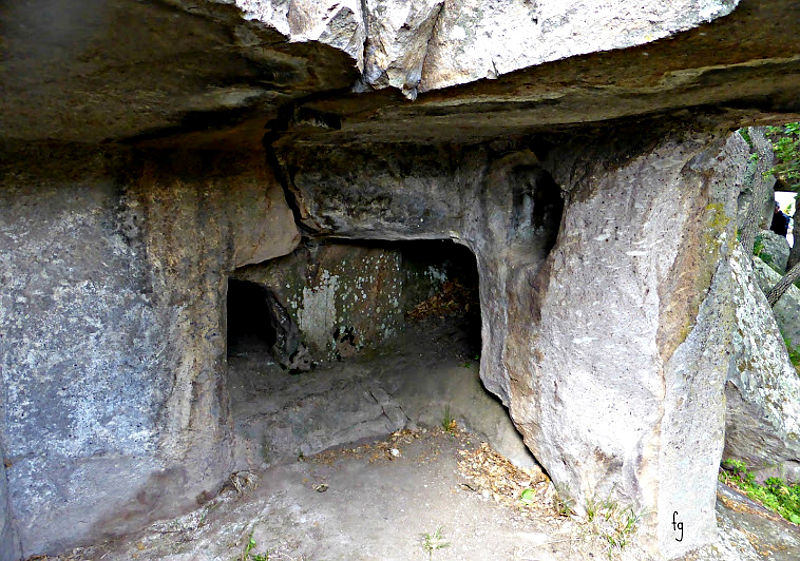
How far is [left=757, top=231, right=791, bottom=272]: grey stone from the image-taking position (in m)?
9.18

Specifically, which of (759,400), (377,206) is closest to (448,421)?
(377,206)

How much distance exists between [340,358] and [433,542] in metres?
1.96

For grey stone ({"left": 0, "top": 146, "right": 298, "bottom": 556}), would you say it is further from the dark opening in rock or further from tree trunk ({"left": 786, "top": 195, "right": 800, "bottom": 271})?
tree trunk ({"left": 786, "top": 195, "right": 800, "bottom": 271})

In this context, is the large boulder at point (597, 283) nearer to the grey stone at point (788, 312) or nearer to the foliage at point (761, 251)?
the grey stone at point (788, 312)

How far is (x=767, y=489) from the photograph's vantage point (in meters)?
4.53

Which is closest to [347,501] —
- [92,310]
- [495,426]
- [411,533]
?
[411,533]

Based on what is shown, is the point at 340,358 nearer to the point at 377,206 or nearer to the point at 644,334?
the point at 377,206

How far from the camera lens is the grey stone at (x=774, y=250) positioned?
9180 millimetres

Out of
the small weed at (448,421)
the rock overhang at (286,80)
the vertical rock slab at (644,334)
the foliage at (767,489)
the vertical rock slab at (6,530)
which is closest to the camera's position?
the rock overhang at (286,80)

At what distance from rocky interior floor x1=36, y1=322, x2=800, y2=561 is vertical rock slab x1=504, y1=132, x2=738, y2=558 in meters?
0.30

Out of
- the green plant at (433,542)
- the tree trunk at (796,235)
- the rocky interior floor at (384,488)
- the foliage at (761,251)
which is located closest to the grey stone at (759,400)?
the rocky interior floor at (384,488)

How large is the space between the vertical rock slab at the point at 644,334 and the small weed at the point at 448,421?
1.00m

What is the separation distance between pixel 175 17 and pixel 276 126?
135cm

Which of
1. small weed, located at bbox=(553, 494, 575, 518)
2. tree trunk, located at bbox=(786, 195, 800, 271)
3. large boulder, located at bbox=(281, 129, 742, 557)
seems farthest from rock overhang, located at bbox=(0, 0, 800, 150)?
tree trunk, located at bbox=(786, 195, 800, 271)
